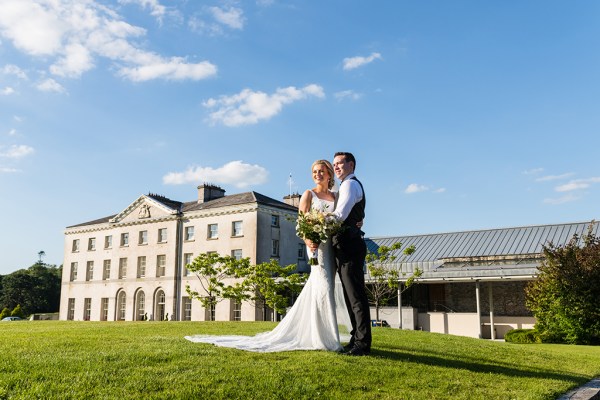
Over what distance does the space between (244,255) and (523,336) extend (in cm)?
2113

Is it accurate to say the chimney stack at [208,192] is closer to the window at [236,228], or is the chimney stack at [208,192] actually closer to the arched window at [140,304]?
the window at [236,228]

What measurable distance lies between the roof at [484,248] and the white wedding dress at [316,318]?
22713 millimetres

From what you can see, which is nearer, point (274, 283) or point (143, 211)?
point (274, 283)

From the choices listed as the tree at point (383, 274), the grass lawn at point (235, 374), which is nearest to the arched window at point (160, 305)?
the tree at point (383, 274)

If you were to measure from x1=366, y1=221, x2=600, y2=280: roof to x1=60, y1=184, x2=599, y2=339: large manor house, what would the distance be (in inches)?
2.7

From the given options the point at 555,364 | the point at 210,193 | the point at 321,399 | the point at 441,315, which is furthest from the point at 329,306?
the point at 210,193

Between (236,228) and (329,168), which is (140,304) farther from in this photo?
(329,168)

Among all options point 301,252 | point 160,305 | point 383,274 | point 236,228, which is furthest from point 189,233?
point 383,274

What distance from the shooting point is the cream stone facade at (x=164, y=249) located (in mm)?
39562

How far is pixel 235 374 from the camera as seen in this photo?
5664 millimetres

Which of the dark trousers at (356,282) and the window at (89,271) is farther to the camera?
the window at (89,271)

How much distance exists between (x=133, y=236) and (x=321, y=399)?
43.9 m

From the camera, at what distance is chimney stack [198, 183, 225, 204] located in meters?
44.8

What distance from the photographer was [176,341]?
25.9 feet
